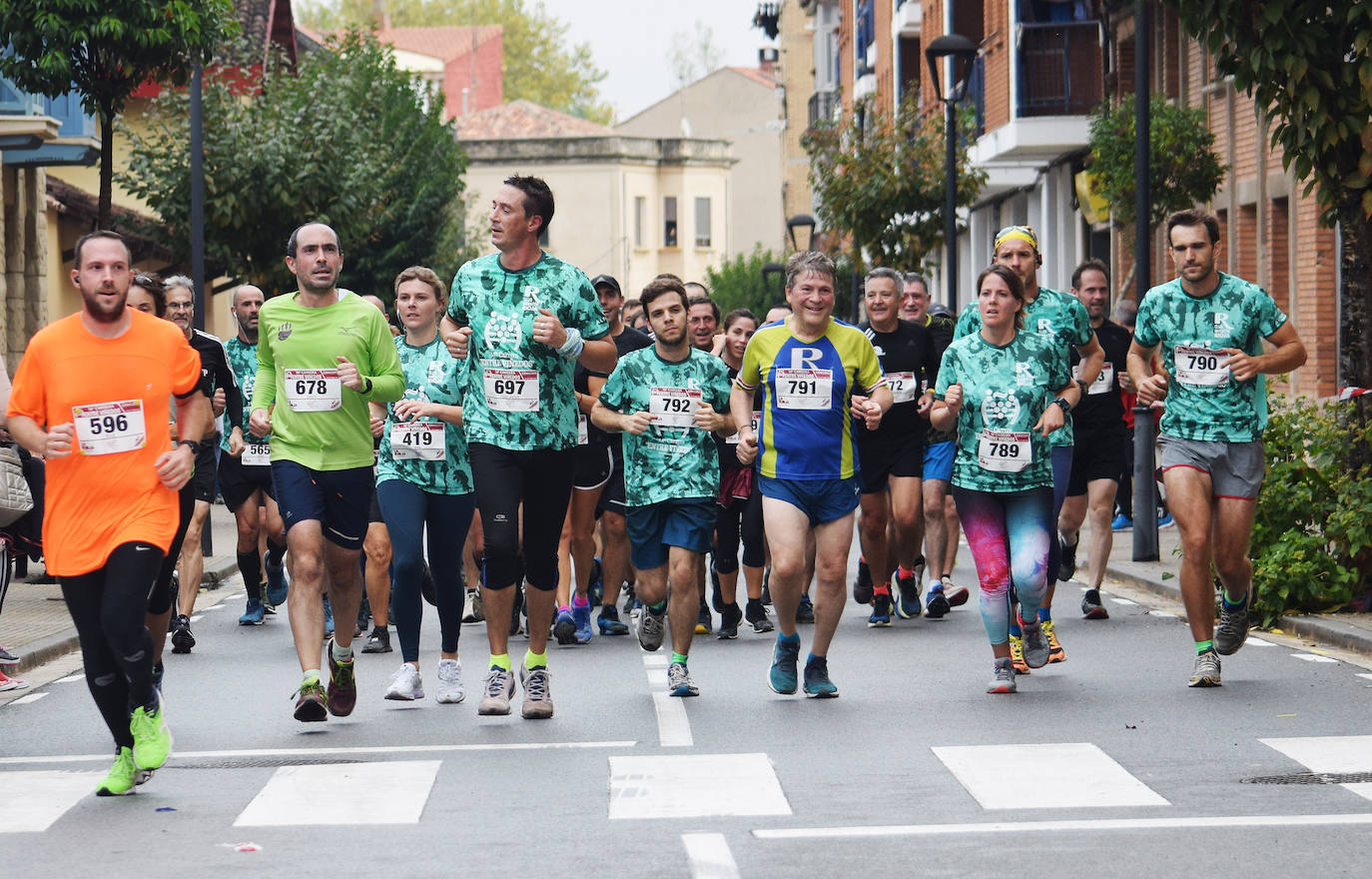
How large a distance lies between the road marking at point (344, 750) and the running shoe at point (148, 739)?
73cm

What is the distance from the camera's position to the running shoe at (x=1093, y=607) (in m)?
14.3

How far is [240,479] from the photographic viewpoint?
47.3 ft

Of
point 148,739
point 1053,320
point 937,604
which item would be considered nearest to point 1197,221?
point 1053,320

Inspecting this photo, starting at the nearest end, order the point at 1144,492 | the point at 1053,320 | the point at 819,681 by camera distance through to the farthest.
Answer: the point at 819,681, the point at 1053,320, the point at 1144,492

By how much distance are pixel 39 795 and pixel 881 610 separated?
6843mm

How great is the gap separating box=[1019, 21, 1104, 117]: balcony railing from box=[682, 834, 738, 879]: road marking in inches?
1062

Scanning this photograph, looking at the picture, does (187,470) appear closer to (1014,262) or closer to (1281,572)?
(1014,262)

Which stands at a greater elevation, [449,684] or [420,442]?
→ [420,442]

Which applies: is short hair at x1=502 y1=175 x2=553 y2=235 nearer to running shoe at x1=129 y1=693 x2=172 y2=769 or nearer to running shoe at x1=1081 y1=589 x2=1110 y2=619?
running shoe at x1=129 y1=693 x2=172 y2=769

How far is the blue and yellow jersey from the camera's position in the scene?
10430mm

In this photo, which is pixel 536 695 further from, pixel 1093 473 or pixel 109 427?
pixel 1093 473

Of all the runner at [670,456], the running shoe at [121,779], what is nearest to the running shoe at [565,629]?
the runner at [670,456]

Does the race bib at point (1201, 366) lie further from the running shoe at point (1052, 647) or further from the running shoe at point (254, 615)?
the running shoe at point (254, 615)

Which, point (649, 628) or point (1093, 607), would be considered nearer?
point (649, 628)
